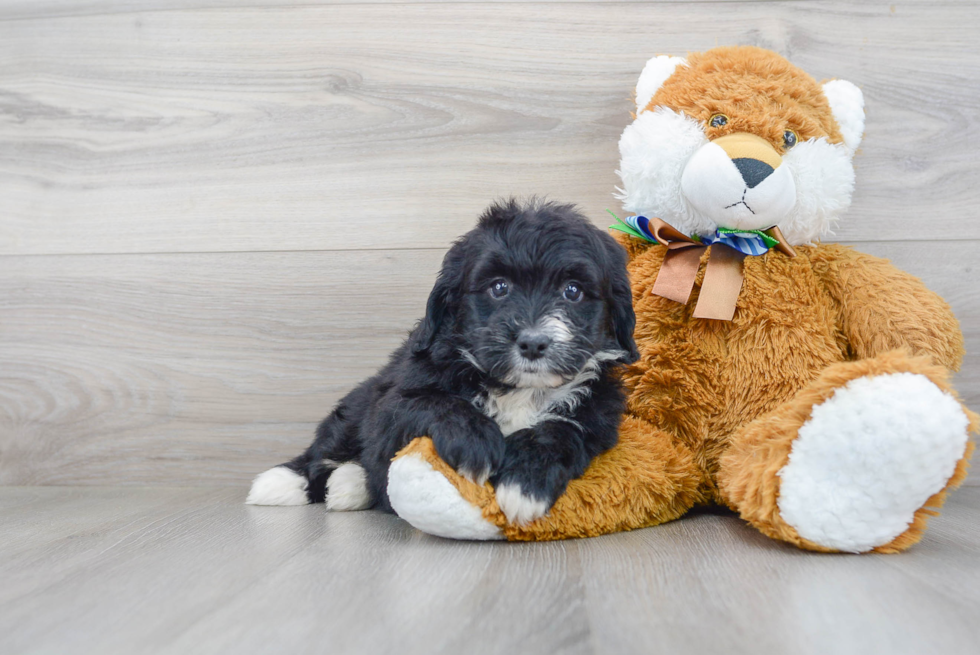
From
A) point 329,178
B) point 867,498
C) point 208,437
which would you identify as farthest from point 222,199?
point 867,498

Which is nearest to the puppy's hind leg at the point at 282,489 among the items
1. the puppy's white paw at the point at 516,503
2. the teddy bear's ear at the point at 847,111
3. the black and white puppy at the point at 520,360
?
the black and white puppy at the point at 520,360

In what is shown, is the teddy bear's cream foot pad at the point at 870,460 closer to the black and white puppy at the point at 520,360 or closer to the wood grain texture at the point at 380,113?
the black and white puppy at the point at 520,360

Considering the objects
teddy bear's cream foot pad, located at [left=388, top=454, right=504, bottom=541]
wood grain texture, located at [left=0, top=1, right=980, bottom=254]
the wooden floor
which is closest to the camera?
the wooden floor

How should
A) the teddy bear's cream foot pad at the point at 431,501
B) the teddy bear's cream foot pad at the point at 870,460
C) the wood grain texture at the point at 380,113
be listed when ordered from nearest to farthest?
the teddy bear's cream foot pad at the point at 870,460 < the teddy bear's cream foot pad at the point at 431,501 < the wood grain texture at the point at 380,113

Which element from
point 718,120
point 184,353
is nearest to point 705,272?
point 718,120

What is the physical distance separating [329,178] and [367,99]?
0.24 m

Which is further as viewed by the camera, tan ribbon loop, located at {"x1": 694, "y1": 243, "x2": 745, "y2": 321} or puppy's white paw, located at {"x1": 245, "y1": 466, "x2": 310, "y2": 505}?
puppy's white paw, located at {"x1": 245, "y1": 466, "x2": 310, "y2": 505}

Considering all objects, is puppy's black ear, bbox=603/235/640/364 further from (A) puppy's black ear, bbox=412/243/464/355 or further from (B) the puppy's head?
(A) puppy's black ear, bbox=412/243/464/355

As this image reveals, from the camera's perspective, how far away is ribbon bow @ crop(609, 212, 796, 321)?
1.50 m

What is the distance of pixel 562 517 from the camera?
1285mm

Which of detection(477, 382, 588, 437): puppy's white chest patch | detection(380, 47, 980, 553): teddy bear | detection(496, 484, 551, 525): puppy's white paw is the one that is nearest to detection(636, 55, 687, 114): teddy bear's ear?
detection(380, 47, 980, 553): teddy bear

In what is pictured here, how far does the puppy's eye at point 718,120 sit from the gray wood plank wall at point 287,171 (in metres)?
0.47

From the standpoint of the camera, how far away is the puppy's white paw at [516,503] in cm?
123

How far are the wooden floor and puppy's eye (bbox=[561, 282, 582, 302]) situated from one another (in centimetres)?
42
